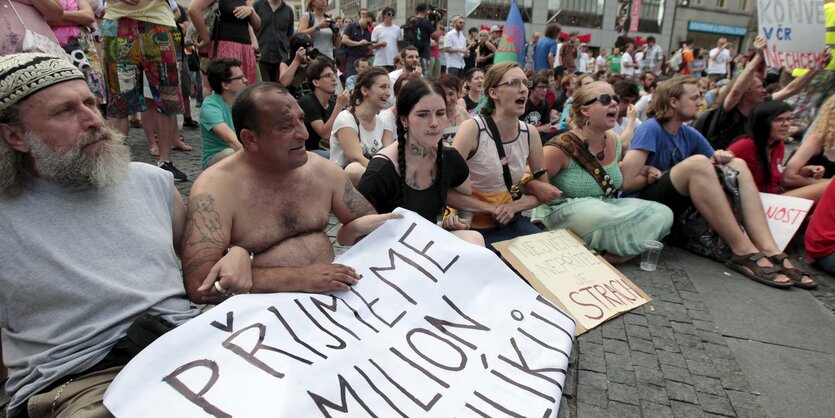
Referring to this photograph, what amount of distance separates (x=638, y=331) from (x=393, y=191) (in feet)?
5.74

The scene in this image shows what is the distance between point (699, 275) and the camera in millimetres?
4016

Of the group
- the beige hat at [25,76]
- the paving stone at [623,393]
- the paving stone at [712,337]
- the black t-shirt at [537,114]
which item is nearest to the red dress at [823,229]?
the paving stone at [712,337]

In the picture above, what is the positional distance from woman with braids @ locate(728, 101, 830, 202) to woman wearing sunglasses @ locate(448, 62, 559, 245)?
7.84 ft

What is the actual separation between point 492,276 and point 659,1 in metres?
40.6

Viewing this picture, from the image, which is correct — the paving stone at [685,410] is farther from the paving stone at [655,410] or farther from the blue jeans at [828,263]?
the blue jeans at [828,263]

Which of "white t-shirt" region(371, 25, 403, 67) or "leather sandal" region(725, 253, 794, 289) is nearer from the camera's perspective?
"leather sandal" region(725, 253, 794, 289)

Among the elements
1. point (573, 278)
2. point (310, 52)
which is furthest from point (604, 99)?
point (310, 52)

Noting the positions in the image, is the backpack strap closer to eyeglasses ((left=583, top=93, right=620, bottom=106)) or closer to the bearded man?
eyeglasses ((left=583, top=93, right=620, bottom=106))

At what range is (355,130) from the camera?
4.67 meters

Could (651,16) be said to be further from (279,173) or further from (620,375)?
(279,173)

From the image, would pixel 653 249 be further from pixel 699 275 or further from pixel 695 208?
pixel 695 208

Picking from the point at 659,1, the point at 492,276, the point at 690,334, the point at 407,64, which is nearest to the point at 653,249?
the point at 690,334

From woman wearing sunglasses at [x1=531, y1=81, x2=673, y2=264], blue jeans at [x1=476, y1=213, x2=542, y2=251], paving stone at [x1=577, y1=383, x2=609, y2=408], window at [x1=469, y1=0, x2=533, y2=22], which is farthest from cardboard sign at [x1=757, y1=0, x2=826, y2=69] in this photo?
window at [x1=469, y1=0, x2=533, y2=22]

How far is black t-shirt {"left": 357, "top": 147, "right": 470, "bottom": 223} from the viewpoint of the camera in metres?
3.01
